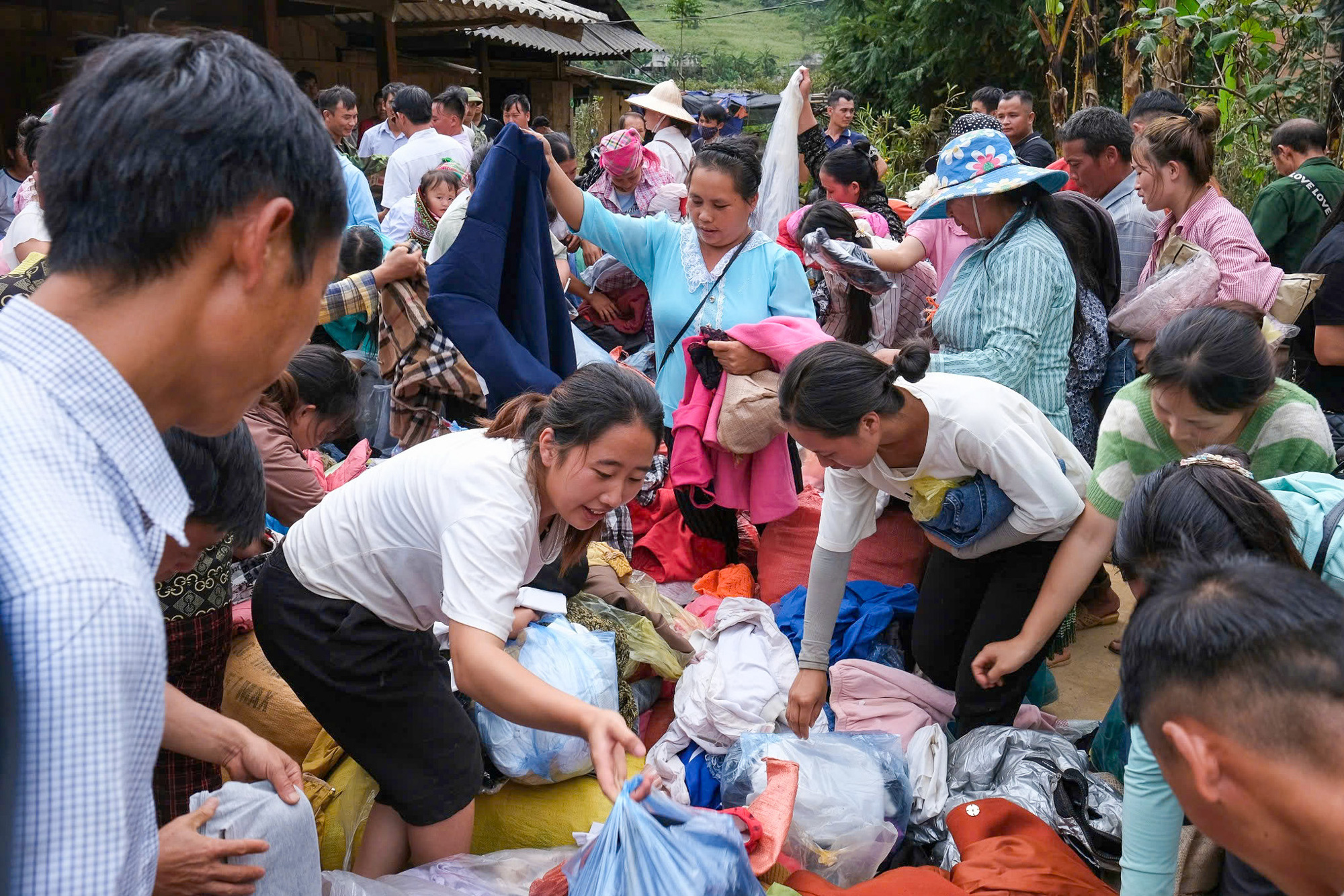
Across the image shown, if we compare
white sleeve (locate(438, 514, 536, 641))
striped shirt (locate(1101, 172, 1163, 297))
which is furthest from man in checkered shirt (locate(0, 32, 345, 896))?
striped shirt (locate(1101, 172, 1163, 297))

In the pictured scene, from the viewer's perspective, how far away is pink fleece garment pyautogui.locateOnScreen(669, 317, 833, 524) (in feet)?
12.0

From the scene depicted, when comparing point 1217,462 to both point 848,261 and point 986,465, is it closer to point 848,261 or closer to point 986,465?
point 986,465

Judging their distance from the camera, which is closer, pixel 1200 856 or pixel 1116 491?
pixel 1200 856

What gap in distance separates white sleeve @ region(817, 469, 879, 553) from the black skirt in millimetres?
1108

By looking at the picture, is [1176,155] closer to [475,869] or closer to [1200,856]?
[1200,856]

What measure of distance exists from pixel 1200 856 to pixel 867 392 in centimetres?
121

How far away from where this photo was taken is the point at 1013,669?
9.12ft

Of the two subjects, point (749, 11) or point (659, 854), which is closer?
point (659, 854)

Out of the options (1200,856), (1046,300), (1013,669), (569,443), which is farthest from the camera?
(1046,300)

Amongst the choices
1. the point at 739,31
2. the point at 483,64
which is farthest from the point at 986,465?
the point at 739,31

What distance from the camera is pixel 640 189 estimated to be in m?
6.30

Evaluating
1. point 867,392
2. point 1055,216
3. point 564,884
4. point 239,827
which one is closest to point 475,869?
point 564,884

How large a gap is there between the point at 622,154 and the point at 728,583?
304 cm

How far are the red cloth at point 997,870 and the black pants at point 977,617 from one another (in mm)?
448
